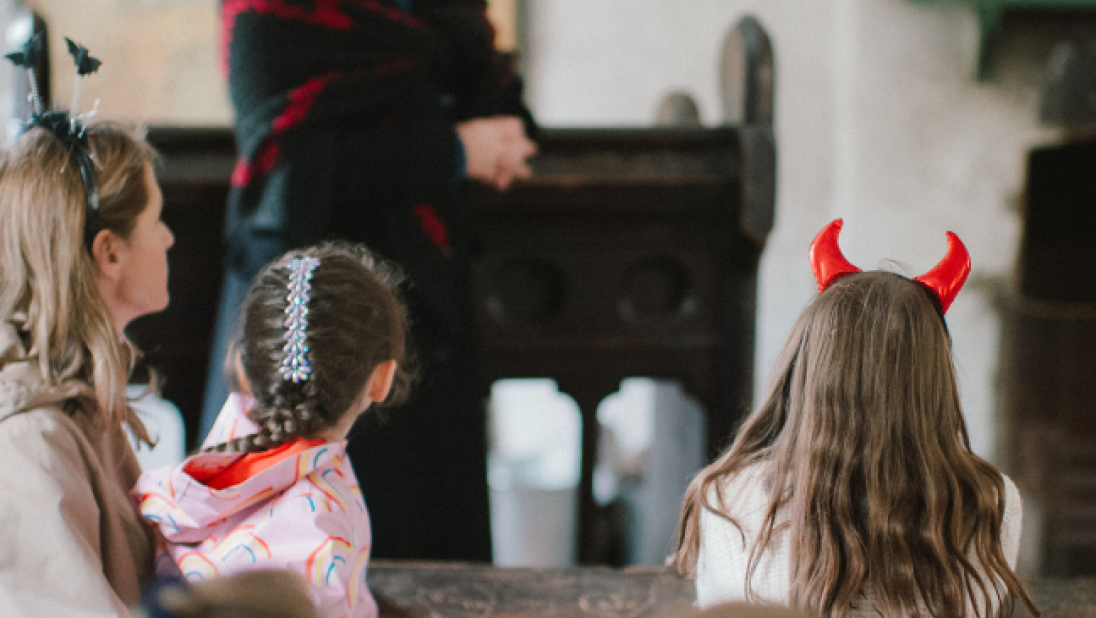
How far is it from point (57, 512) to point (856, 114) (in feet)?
7.95

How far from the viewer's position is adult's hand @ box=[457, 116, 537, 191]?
3.58 ft

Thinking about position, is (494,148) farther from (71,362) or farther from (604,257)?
(71,362)

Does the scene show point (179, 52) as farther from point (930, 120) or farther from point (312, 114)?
point (930, 120)

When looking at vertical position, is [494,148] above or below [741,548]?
above

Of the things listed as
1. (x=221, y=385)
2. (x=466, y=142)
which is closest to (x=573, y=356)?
(x=466, y=142)

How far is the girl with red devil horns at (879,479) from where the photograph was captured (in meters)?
0.67

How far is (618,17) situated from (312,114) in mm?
1943

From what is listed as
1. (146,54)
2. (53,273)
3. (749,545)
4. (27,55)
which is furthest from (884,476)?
(146,54)

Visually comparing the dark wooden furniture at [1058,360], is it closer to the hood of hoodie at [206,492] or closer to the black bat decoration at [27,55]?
the hood of hoodie at [206,492]

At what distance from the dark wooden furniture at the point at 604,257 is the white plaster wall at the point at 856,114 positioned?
118 centimetres

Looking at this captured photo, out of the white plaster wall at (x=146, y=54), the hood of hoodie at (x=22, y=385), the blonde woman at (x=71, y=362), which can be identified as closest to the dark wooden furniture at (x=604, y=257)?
the blonde woman at (x=71, y=362)

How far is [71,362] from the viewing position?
30.0 inches

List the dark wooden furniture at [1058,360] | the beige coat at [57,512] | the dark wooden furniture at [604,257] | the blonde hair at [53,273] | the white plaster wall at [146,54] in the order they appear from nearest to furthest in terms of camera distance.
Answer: the beige coat at [57,512] → the blonde hair at [53,273] → the dark wooden furniture at [604,257] → the dark wooden furniture at [1058,360] → the white plaster wall at [146,54]

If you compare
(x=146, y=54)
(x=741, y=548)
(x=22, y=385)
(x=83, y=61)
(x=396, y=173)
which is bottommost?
(x=741, y=548)
